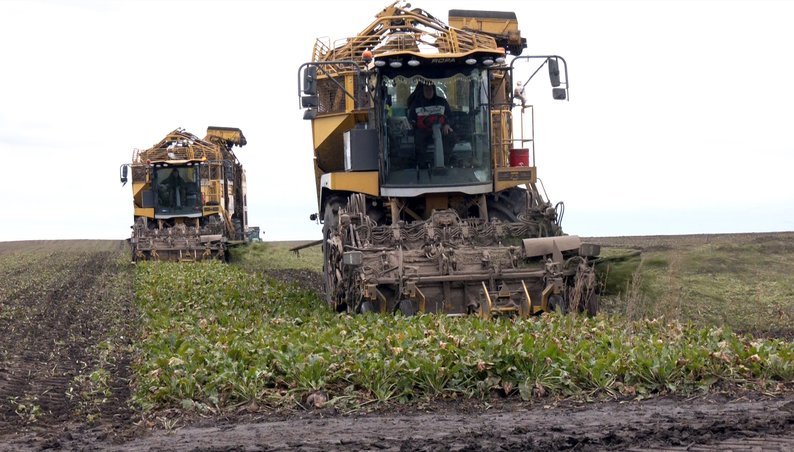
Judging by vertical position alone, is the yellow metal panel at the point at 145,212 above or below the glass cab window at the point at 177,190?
below

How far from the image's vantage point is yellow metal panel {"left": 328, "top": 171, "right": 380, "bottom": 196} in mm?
14375

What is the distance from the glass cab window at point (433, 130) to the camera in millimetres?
14445

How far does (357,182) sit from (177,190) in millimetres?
19341

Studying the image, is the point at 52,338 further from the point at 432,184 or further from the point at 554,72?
the point at 554,72

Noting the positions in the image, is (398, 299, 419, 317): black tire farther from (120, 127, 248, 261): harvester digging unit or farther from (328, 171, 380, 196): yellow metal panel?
(120, 127, 248, 261): harvester digging unit

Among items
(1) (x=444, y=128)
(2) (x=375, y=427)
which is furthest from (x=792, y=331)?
(2) (x=375, y=427)

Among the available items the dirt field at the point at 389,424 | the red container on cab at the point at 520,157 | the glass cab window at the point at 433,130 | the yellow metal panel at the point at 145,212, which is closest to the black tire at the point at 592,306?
the glass cab window at the point at 433,130

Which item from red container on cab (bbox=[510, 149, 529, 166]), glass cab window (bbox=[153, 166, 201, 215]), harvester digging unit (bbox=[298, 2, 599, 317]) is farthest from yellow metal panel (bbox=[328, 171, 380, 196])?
glass cab window (bbox=[153, 166, 201, 215])

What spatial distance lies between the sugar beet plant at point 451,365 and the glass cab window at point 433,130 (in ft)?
15.2

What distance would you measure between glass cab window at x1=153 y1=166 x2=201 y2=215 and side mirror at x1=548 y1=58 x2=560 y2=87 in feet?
66.7

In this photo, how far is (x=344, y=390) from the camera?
7.97 meters

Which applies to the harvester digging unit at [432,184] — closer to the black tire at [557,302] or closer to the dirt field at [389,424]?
the black tire at [557,302]

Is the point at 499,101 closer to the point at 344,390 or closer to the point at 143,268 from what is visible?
the point at 344,390

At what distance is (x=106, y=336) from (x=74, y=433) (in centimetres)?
552
